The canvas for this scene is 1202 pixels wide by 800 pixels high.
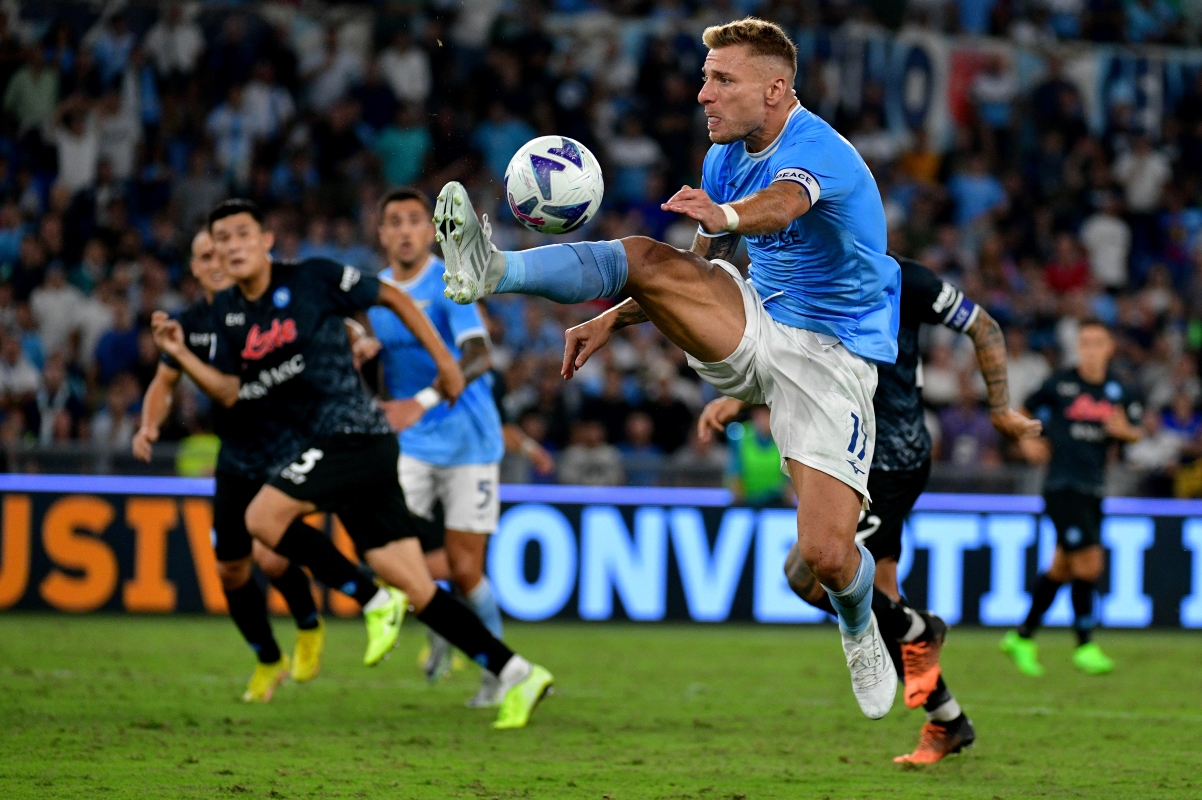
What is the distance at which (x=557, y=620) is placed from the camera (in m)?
12.6

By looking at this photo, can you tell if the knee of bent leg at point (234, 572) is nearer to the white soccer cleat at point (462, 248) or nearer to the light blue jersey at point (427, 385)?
the light blue jersey at point (427, 385)

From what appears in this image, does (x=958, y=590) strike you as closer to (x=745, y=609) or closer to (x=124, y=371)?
(x=745, y=609)

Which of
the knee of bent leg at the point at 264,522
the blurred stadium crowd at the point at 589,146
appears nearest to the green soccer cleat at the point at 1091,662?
the blurred stadium crowd at the point at 589,146

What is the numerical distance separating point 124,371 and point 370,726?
7474mm

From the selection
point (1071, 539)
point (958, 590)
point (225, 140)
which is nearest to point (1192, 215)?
point (958, 590)

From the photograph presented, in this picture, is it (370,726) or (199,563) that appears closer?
(370,726)

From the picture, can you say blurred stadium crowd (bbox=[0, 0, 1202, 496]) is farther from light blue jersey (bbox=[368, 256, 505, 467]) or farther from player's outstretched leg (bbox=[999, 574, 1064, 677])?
light blue jersey (bbox=[368, 256, 505, 467])

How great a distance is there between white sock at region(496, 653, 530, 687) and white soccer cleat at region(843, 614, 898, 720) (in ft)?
6.36

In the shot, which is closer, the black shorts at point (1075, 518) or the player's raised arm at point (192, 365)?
the player's raised arm at point (192, 365)

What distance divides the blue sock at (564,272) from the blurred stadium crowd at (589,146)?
7638 mm

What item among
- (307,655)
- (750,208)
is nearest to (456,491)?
(307,655)

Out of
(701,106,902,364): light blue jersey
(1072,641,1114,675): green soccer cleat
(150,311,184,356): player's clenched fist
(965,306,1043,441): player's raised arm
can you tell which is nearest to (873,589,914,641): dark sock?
(965,306,1043,441): player's raised arm

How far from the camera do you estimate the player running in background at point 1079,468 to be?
10430mm

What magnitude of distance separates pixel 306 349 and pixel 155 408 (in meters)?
1.08
